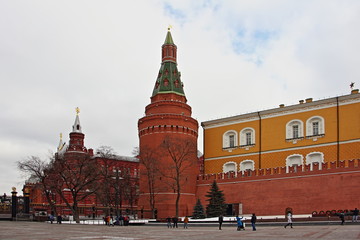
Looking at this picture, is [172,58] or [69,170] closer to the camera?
[69,170]

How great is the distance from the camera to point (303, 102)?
140 feet

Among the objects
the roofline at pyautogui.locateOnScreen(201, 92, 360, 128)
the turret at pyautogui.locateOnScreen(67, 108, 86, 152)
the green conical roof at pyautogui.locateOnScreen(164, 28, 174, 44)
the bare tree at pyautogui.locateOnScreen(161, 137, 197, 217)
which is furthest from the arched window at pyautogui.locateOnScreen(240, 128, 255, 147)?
the turret at pyautogui.locateOnScreen(67, 108, 86, 152)

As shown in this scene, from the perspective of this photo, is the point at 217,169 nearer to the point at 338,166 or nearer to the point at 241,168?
the point at 241,168

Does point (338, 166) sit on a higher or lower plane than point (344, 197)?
higher

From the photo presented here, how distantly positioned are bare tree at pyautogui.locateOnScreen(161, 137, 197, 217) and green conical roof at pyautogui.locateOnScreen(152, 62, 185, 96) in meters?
5.88

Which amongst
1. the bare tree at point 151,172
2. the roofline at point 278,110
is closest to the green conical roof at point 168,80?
the roofline at point 278,110

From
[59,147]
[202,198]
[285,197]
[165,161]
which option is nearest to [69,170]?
[165,161]

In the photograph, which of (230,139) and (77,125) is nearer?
(230,139)

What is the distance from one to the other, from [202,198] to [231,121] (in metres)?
8.60

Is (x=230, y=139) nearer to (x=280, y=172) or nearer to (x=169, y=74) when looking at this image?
(x=280, y=172)

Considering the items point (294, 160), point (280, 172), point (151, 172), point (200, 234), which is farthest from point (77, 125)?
point (200, 234)

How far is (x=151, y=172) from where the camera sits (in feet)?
139

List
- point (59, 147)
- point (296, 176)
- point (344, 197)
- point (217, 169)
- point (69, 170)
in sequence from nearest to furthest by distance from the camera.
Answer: point (344, 197) → point (296, 176) → point (69, 170) → point (217, 169) → point (59, 147)

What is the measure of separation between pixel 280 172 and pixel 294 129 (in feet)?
18.1
